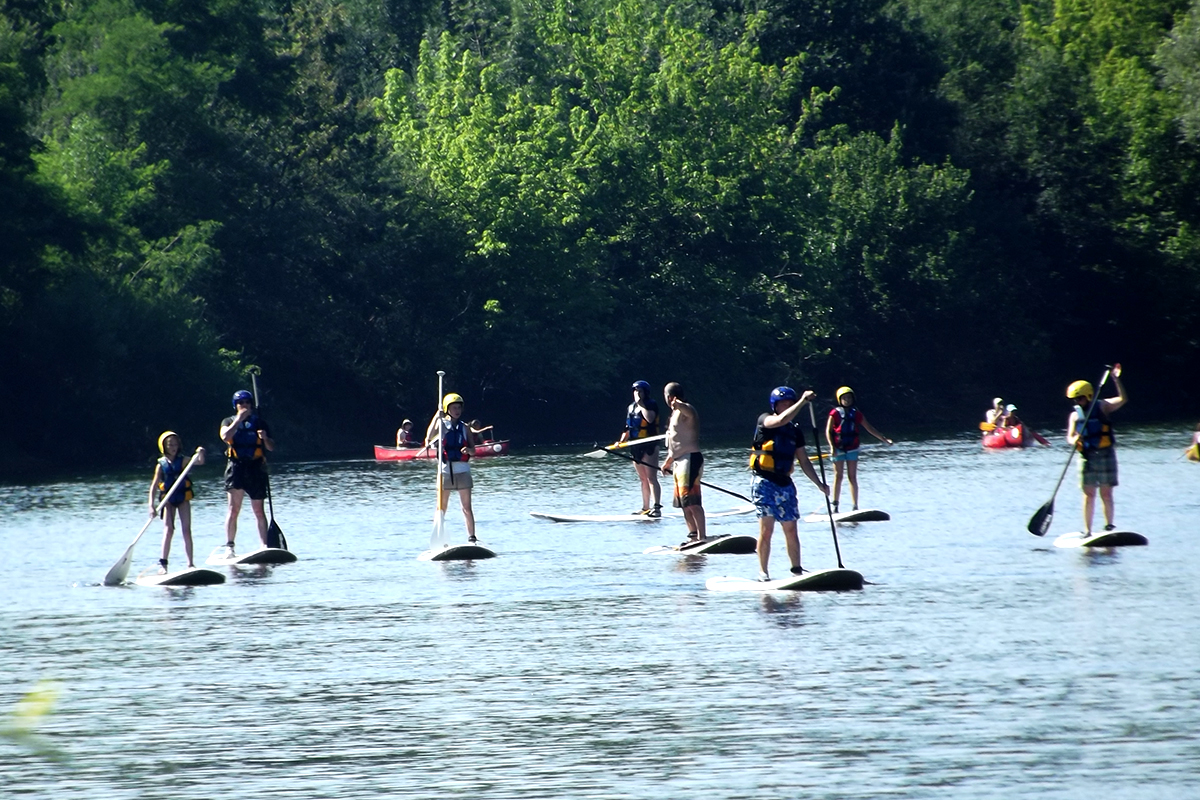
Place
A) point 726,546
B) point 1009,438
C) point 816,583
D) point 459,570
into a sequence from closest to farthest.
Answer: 1. point 816,583
2. point 459,570
3. point 726,546
4. point 1009,438

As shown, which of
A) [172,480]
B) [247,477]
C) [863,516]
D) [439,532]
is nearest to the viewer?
[172,480]

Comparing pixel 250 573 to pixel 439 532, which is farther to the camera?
pixel 439 532

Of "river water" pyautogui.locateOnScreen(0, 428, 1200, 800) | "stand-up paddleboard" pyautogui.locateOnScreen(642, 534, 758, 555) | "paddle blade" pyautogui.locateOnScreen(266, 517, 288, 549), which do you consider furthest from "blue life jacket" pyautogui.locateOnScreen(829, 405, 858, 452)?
"paddle blade" pyautogui.locateOnScreen(266, 517, 288, 549)

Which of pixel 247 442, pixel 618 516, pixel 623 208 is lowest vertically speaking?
pixel 618 516

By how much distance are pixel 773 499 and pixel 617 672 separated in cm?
340

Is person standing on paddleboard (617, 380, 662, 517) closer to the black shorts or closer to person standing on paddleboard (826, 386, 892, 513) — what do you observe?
person standing on paddleboard (826, 386, 892, 513)

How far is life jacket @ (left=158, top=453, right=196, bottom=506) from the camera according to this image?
63.2ft

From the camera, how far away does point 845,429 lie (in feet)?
82.9

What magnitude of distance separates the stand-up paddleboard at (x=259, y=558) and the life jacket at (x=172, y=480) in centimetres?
220

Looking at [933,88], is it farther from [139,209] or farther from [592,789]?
[592,789]

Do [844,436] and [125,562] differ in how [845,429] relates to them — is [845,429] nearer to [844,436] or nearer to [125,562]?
[844,436]

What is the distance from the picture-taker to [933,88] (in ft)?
243

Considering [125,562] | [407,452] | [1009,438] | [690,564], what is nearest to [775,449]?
[690,564]

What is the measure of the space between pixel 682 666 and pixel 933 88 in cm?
6335
